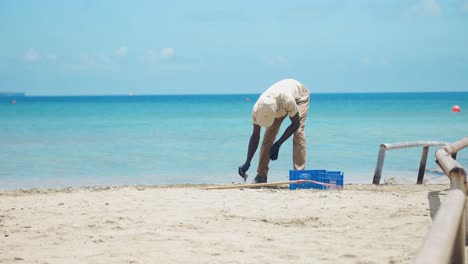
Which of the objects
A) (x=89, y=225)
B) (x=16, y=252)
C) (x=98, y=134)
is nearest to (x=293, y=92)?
(x=89, y=225)

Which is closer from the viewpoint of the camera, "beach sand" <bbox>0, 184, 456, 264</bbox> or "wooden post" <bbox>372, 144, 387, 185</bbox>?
"beach sand" <bbox>0, 184, 456, 264</bbox>

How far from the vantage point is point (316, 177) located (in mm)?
8227

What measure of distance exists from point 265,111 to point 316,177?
1.09 m

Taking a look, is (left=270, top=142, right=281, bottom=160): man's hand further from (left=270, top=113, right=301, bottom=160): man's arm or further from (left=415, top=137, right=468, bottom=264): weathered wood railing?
(left=415, top=137, right=468, bottom=264): weathered wood railing

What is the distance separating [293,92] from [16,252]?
14.8ft

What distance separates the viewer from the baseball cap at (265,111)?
25.8ft

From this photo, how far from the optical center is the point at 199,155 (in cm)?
1694

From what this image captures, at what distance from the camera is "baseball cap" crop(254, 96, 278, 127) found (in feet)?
25.8

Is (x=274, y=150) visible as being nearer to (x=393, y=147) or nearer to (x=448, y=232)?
(x=393, y=147)

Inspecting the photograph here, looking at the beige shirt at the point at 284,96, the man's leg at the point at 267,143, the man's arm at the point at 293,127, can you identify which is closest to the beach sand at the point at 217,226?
the man's arm at the point at 293,127

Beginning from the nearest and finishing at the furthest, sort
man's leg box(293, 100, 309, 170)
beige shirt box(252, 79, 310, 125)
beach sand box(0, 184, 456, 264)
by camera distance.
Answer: beach sand box(0, 184, 456, 264)
beige shirt box(252, 79, 310, 125)
man's leg box(293, 100, 309, 170)

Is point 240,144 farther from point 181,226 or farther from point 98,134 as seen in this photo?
point 181,226

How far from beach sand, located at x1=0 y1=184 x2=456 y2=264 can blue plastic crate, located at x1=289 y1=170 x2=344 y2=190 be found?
14.0 inches

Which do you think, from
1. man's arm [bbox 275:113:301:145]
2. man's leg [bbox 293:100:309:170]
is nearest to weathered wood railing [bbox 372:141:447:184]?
man's leg [bbox 293:100:309:170]
